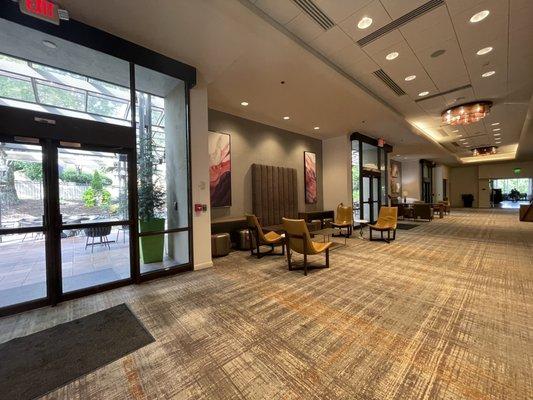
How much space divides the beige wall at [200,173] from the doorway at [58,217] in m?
1.06

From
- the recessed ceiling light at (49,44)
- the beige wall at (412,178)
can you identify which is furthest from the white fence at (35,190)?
the beige wall at (412,178)

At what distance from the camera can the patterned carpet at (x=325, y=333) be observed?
1.65 meters

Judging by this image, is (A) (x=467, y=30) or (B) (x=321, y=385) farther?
(A) (x=467, y=30)

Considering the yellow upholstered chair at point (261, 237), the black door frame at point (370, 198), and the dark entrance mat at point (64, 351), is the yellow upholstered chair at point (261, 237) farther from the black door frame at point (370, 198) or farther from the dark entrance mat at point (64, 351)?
the black door frame at point (370, 198)

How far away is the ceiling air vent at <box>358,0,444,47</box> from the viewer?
2.98 meters

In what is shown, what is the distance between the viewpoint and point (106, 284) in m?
3.43

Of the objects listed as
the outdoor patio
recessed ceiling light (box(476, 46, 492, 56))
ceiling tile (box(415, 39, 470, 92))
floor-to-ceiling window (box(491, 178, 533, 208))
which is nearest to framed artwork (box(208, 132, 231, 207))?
the outdoor patio

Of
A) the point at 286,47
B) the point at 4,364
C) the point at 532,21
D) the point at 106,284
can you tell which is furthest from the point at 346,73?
the point at 4,364

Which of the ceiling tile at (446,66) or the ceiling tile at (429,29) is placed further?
the ceiling tile at (446,66)

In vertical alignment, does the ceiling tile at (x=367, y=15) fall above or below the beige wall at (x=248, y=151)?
above

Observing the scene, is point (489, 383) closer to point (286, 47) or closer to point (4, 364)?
point (4, 364)

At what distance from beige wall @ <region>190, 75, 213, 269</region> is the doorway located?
106 centimetres

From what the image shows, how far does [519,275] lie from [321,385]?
420 centimetres

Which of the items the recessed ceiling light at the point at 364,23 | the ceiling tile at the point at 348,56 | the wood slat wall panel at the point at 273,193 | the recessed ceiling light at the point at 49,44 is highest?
the ceiling tile at the point at 348,56
